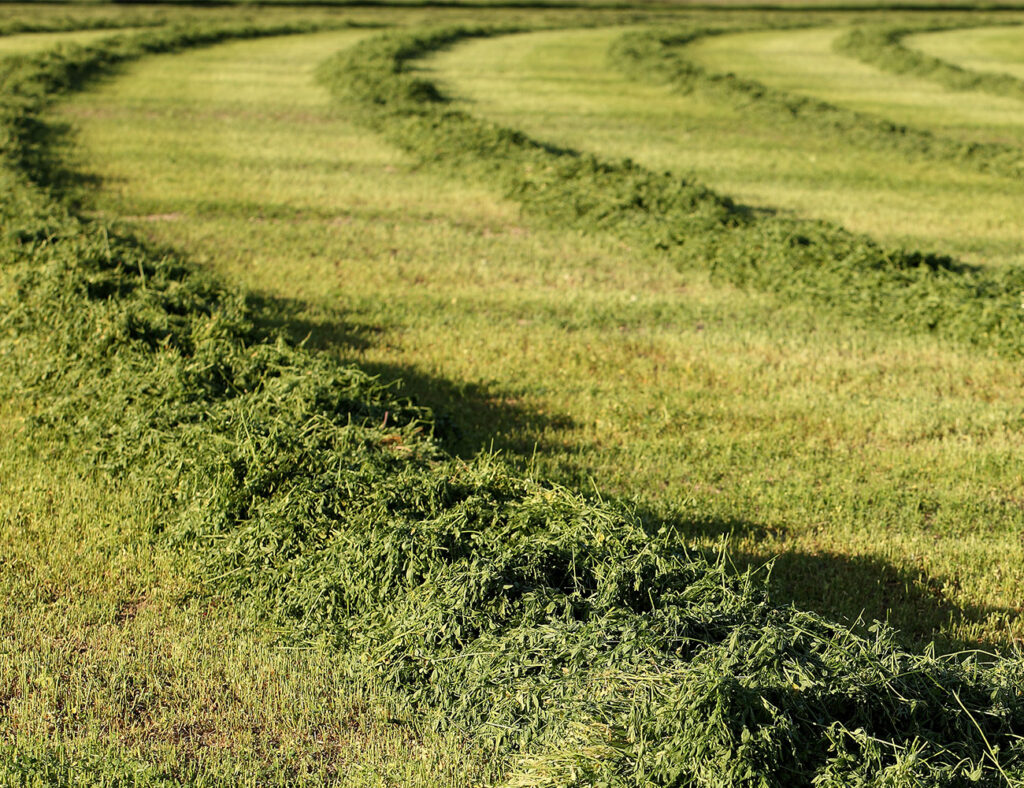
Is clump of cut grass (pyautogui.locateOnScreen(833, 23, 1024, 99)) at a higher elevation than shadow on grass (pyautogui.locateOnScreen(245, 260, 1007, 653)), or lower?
higher

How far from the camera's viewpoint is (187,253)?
429 inches

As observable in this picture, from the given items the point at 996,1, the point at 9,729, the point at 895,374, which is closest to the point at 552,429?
the point at 895,374

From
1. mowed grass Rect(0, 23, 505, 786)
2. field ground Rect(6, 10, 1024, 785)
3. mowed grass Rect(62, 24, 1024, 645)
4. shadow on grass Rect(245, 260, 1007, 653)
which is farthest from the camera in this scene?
mowed grass Rect(62, 24, 1024, 645)

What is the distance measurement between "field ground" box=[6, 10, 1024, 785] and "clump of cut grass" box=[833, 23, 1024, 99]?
10.6m

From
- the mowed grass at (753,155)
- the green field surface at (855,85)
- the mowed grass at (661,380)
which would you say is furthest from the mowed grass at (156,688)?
the green field surface at (855,85)

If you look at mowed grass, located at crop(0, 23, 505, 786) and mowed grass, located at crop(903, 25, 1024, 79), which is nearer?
mowed grass, located at crop(0, 23, 505, 786)

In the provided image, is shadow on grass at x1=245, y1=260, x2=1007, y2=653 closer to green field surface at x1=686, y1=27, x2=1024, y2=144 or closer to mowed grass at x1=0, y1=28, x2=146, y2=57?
green field surface at x1=686, y1=27, x2=1024, y2=144

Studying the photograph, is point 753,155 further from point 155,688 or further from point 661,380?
point 155,688

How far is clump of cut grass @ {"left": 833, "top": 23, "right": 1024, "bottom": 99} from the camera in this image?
26203mm

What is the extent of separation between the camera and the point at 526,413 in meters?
7.16

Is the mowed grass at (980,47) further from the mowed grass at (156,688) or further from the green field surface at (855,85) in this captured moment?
the mowed grass at (156,688)

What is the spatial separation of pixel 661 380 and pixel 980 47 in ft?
110

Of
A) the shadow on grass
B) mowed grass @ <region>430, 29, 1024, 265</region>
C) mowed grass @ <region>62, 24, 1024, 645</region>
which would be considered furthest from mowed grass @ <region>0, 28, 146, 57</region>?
the shadow on grass

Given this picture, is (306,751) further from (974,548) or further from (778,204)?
(778,204)
